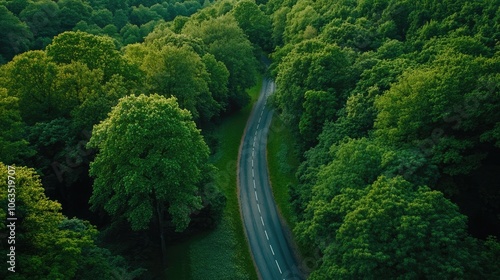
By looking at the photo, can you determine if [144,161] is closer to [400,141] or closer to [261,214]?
[261,214]

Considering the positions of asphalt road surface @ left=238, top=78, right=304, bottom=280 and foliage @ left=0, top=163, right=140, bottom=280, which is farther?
asphalt road surface @ left=238, top=78, right=304, bottom=280

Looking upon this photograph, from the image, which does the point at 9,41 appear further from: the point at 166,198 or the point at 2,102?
the point at 166,198

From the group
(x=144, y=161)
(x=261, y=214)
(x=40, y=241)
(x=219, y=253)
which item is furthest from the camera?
(x=261, y=214)

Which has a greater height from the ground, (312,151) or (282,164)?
(312,151)

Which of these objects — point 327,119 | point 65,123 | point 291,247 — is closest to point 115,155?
point 65,123

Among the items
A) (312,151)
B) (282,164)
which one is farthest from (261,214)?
(282,164)

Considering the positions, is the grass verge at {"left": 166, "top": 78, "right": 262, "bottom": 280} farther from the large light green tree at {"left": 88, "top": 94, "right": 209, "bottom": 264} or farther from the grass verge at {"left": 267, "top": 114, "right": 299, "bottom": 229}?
the large light green tree at {"left": 88, "top": 94, "right": 209, "bottom": 264}

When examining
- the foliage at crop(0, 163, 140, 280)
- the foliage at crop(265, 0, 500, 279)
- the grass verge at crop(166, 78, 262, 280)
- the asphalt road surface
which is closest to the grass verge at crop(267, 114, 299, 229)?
the asphalt road surface
